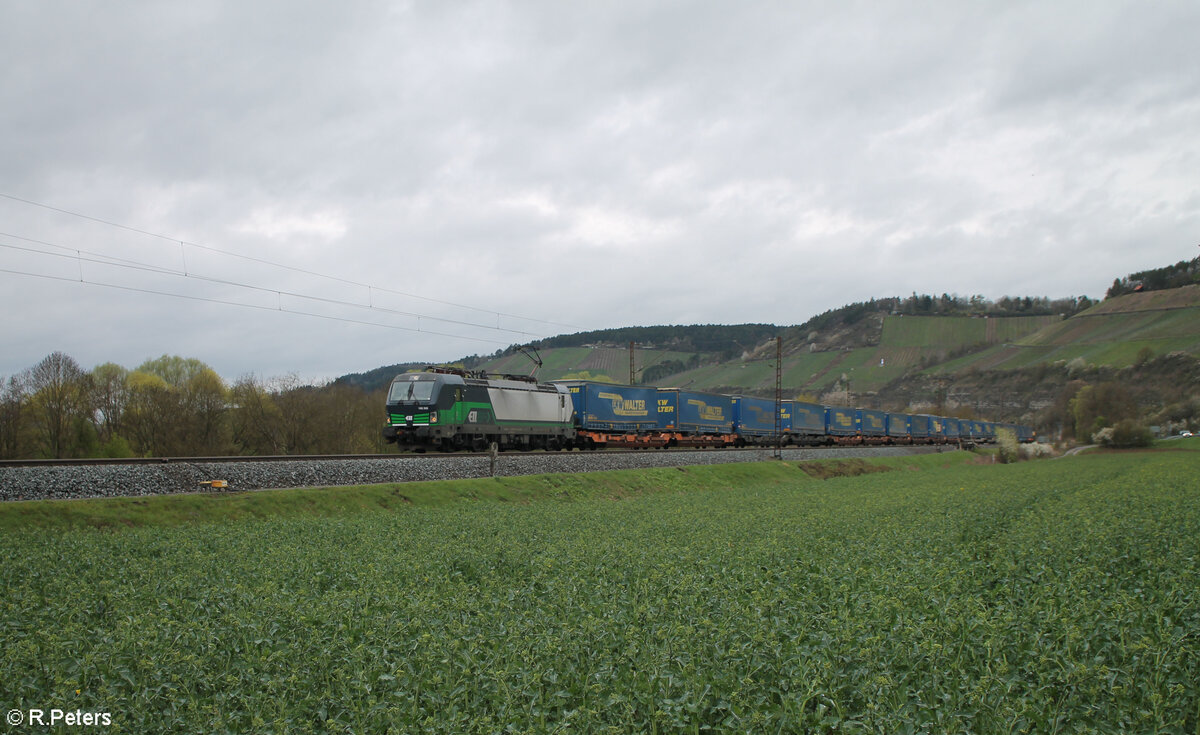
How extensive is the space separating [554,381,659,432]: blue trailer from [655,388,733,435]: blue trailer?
77 cm

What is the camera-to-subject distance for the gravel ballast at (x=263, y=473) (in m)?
16.9

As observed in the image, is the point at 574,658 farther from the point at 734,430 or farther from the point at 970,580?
the point at 734,430

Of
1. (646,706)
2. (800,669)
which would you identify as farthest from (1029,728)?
(646,706)

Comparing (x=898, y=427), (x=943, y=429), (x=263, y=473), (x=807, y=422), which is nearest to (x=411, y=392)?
(x=263, y=473)

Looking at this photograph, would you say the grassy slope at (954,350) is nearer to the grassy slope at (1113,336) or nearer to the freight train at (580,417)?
the grassy slope at (1113,336)

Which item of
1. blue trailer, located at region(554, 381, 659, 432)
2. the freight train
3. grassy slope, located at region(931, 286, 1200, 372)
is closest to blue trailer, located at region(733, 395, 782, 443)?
the freight train

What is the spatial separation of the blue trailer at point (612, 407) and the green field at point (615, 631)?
28.2 meters

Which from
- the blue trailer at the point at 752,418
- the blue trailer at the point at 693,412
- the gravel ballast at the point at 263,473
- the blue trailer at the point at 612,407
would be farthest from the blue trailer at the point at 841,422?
the gravel ballast at the point at 263,473

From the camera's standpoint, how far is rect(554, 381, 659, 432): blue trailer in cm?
4122

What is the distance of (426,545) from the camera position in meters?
11.8

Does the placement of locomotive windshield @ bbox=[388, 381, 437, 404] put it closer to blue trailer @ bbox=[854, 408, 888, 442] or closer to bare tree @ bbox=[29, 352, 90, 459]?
bare tree @ bbox=[29, 352, 90, 459]

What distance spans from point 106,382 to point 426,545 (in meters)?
45.8

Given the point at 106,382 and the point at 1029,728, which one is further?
the point at 106,382

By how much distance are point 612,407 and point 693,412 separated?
28.4ft
